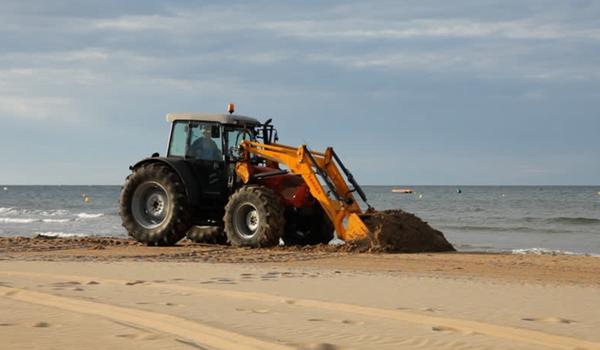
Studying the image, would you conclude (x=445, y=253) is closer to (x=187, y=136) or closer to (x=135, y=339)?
(x=187, y=136)

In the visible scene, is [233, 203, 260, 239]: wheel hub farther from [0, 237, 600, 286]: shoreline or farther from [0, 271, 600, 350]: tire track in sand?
[0, 271, 600, 350]: tire track in sand

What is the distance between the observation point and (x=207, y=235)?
17750 mm

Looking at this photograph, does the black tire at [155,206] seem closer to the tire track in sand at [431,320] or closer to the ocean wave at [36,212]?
the tire track in sand at [431,320]

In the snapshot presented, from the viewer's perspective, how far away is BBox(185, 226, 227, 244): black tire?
17609 millimetres

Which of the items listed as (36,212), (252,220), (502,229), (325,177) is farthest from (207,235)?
(36,212)

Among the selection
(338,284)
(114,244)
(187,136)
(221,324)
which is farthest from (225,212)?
(221,324)

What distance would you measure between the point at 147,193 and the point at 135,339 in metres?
10.9

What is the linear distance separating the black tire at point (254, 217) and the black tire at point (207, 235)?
73.0 inches

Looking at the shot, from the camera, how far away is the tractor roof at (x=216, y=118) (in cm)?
1617

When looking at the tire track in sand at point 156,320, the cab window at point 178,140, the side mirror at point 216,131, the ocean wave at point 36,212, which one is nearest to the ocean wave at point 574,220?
the side mirror at point 216,131

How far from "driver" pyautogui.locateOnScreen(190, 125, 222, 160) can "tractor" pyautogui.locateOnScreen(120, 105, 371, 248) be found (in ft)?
0.06

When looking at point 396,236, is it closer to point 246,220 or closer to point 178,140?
point 246,220

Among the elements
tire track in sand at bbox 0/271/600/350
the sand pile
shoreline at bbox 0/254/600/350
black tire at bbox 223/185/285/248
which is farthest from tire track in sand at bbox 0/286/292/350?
the sand pile

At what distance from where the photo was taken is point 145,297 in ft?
27.5
